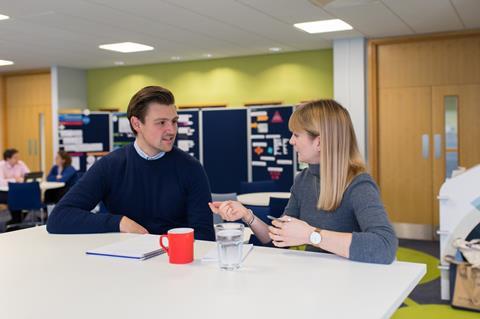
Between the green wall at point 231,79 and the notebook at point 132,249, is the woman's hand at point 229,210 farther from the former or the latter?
the green wall at point 231,79

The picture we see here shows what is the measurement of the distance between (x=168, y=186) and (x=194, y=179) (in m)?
0.13

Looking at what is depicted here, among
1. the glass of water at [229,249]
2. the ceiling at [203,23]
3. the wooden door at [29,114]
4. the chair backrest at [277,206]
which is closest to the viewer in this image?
the glass of water at [229,249]

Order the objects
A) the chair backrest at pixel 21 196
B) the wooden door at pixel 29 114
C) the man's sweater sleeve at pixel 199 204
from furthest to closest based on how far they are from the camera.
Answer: the wooden door at pixel 29 114
the chair backrest at pixel 21 196
the man's sweater sleeve at pixel 199 204

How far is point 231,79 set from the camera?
9203 mm

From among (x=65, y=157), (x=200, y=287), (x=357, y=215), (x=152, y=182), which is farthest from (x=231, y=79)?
(x=200, y=287)

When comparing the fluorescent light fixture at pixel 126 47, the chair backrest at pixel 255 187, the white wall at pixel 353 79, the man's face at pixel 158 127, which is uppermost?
the fluorescent light fixture at pixel 126 47

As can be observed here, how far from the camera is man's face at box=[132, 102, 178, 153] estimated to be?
2.64m

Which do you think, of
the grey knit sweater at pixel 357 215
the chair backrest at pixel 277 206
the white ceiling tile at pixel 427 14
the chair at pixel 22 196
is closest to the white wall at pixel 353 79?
the white ceiling tile at pixel 427 14

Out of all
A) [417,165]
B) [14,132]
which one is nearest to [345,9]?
Answer: [417,165]

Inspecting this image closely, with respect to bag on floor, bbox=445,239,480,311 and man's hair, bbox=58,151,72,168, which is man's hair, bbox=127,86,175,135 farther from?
man's hair, bbox=58,151,72,168

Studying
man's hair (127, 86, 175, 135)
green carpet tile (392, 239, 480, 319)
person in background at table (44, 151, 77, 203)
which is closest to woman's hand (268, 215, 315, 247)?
man's hair (127, 86, 175, 135)

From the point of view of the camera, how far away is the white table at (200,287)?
4.23ft

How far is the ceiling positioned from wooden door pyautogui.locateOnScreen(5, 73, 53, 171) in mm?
1971

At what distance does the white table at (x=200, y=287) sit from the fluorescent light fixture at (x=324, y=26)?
504cm
